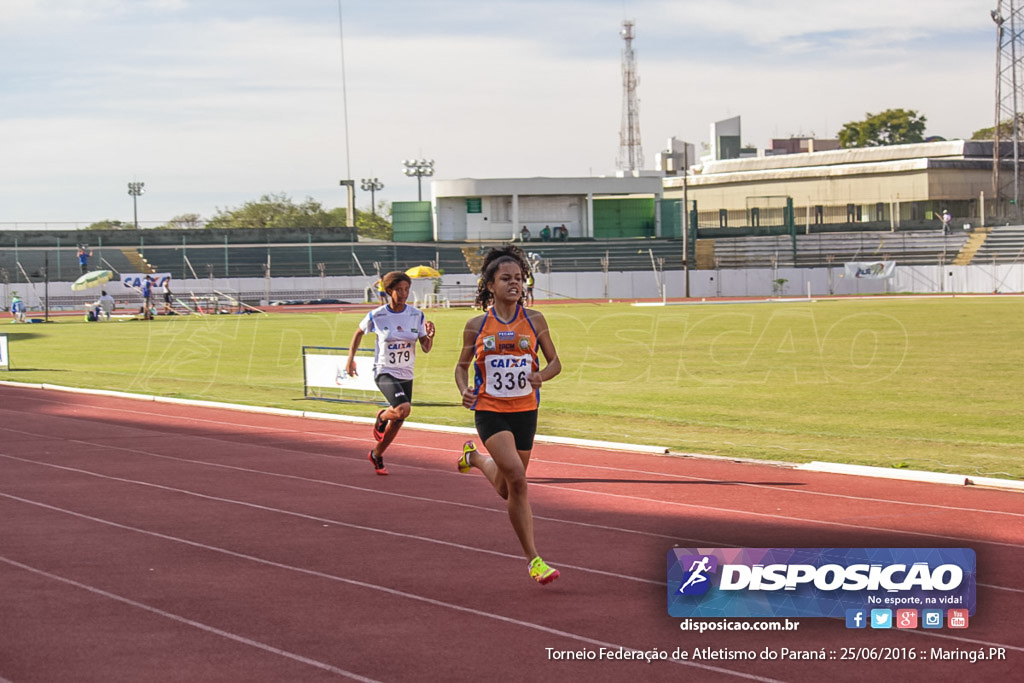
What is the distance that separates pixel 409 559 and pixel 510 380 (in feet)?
5.14

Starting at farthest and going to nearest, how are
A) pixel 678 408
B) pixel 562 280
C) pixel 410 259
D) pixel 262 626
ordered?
pixel 410 259, pixel 562 280, pixel 678 408, pixel 262 626

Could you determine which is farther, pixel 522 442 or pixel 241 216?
pixel 241 216

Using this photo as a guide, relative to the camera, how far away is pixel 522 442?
24.7 ft

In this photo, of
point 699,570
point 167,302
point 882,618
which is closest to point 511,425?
point 699,570

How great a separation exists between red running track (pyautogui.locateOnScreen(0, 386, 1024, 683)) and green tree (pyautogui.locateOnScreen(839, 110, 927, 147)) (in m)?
126

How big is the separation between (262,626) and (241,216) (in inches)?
4851

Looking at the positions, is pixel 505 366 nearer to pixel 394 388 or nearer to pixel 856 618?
pixel 856 618

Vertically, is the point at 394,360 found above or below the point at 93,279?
below

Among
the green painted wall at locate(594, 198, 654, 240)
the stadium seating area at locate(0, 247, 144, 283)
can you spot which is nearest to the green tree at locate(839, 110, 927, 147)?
the green painted wall at locate(594, 198, 654, 240)

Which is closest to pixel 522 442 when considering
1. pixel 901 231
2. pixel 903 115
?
pixel 901 231

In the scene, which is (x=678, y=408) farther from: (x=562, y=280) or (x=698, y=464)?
(x=562, y=280)

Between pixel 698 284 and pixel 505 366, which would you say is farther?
pixel 698 284

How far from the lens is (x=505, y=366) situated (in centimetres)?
740

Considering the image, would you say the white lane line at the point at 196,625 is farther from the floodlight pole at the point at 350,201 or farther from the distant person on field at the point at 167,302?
the floodlight pole at the point at 350,201
